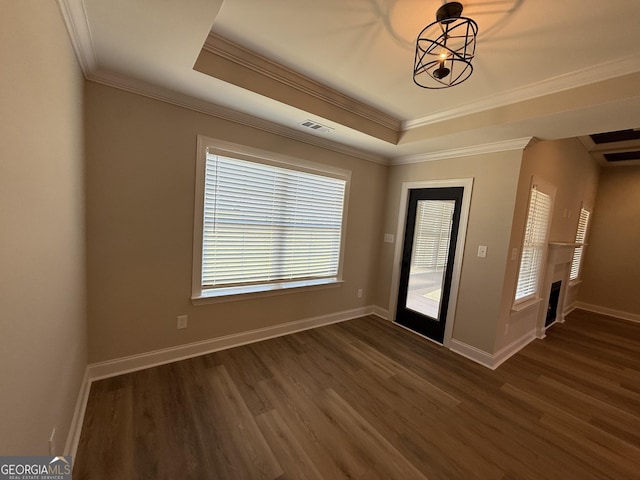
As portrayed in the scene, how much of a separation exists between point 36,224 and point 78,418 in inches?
57.9

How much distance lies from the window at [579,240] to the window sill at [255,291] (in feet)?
14.8

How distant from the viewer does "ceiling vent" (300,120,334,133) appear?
2.57 metres

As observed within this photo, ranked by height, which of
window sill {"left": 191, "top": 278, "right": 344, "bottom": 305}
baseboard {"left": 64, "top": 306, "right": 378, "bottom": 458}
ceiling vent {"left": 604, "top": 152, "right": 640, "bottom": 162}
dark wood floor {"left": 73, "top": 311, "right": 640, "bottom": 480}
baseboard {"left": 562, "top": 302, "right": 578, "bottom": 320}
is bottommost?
dark wood floor {"left": 73, "top": 311, "right": 640, "bottom": 480}

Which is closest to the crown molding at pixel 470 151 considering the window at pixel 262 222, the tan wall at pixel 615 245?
the window at pixel 262 222

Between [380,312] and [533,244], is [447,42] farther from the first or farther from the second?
[380,312]

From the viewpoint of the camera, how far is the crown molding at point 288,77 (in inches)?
71.5

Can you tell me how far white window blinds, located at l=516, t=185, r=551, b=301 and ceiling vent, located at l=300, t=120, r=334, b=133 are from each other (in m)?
2.36

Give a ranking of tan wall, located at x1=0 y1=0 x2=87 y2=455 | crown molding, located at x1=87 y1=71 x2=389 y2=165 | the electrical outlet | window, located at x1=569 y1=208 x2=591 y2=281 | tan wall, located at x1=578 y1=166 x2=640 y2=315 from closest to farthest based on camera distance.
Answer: tan wall, located at x1=0 y1=0 x2=87 y2=455, the electrical outlet, crown molding, located at x1=87 y1=71 x2=389 y2=165, window, located at x1=569 y1=208 x2=591 y2=281, tan wall, located at x1=578 y1=166 x2=640 y2=315

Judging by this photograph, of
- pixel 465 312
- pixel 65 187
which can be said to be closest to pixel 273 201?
pixel 65 187

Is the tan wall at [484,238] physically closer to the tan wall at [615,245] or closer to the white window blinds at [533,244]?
the white window blinds at [533,244]

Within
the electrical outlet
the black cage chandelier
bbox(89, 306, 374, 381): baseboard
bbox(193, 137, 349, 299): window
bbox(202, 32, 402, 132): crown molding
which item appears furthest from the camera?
bbox(193, 137, 349, 299): window

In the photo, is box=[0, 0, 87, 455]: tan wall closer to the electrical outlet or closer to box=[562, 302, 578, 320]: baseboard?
the electrical outlet

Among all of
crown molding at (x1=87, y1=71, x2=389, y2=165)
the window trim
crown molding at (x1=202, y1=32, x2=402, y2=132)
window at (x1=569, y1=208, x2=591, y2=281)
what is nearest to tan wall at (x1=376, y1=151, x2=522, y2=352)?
the window trim

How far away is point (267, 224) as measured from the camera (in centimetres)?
287
